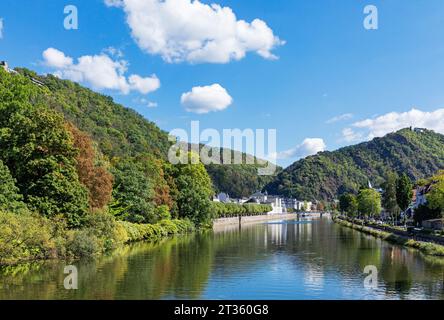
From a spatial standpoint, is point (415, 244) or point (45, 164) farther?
point (415, 244)

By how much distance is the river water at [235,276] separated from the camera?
28177 mm

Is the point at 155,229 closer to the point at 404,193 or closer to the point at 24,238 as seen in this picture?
the point at 24,238

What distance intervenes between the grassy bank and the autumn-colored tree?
332 centimetres

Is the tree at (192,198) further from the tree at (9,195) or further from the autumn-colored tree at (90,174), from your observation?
the tree at (9,195)

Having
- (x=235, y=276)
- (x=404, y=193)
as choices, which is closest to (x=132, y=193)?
(x=235, y=276)

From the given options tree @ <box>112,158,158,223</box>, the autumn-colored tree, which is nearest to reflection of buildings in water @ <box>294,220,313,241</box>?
tree @ <box>112,158,158,223</box>

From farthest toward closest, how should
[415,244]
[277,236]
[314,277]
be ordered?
[277,236] < [415,244] < [314,277]

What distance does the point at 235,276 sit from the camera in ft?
114

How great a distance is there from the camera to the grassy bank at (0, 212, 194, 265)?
37438 mm

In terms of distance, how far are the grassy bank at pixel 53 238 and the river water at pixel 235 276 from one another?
1.89 meters

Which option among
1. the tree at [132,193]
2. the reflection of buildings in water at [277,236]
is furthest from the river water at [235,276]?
the tree at [132,193]

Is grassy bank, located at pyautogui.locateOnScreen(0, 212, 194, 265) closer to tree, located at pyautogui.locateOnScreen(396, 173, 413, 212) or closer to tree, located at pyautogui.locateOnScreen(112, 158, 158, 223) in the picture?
tree, located at pyautogui.locateOnScreen(112, 158, 158, 223)

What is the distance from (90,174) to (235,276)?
22.6 metres
